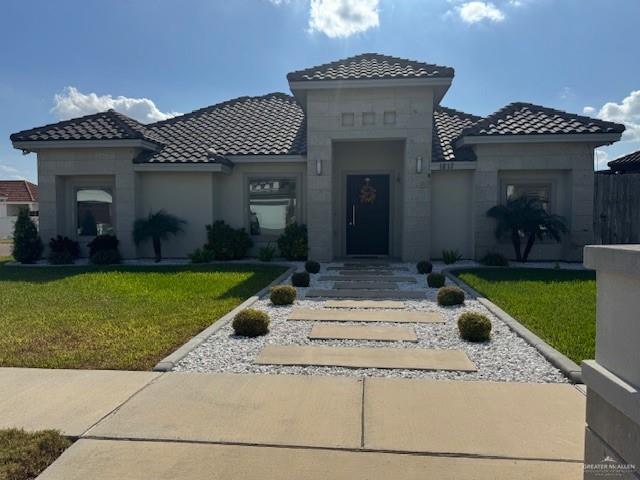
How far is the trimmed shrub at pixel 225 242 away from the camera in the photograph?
1307 centimetres

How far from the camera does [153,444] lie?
3.02 metres

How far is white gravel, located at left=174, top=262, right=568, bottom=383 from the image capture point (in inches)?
171

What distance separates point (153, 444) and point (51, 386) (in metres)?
1.65

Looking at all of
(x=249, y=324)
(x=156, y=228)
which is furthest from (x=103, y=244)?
(x=249, y=324)

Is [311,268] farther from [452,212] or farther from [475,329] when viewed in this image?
[475,329]

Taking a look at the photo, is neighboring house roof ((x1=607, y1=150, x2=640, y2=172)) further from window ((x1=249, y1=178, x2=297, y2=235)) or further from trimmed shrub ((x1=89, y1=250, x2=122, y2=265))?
trimmed shrub ((x1=89, y1=250, x2=122, y2=265))

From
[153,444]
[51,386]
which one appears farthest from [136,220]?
[153,444]

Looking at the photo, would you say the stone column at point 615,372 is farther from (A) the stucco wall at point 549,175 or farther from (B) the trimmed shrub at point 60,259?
(B) the trimmed shrub at point 60,259

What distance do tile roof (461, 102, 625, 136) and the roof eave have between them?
85 millimetres

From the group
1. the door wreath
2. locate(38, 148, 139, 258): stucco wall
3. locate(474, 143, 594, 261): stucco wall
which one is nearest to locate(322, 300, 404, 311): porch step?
locate(474, 143, 594, 261): stucco wall

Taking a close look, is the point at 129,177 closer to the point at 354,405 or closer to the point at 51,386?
the point at 51,386

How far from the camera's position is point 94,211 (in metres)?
14.1

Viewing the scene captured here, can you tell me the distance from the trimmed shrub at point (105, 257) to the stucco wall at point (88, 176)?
2.22 feet

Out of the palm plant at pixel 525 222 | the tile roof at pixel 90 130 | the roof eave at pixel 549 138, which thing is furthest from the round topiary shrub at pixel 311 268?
the tile roof at pixel 90 130
